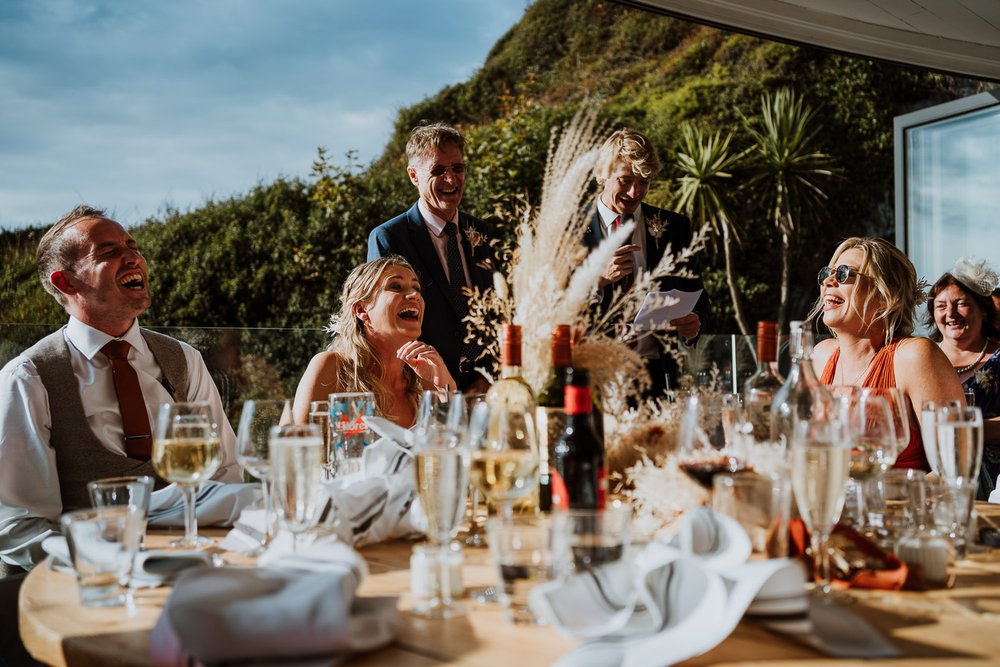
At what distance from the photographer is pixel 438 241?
12.2 feet

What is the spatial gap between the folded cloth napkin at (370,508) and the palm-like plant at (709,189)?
9121 millimetres

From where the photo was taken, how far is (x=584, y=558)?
974mm

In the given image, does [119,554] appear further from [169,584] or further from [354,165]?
[354,165]

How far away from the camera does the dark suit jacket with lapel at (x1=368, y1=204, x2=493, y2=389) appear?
3572mm

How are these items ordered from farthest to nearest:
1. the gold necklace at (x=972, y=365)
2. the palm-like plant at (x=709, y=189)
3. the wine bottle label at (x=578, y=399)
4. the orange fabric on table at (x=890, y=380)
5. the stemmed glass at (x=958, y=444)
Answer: the palm-like plant at (x=709, y=189), the gold necklace at (x=972, y=365), the orange fabric on table at (x=890, y=380), the stemmed glass at (x=958, y=444), the wine bottle label at (x=578, y=399)

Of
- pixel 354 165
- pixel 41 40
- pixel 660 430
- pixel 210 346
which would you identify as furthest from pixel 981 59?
pixel 41 40

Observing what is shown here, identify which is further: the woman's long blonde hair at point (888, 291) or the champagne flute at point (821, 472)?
the woman's long blonde hair at point (888, 291)

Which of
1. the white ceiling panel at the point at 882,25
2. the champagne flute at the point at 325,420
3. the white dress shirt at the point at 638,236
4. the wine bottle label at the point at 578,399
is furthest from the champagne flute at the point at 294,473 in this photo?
the white ceiling panel at the point at 882,25

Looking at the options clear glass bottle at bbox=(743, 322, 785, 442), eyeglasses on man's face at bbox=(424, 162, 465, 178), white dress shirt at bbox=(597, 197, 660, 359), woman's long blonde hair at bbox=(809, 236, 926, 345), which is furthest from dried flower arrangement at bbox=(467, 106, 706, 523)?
eyeglasses on man's face at bbox=(424, 162, 465, 178)

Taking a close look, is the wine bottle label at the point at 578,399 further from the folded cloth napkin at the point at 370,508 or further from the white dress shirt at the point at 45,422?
the white dress shirt at the point at 45,422

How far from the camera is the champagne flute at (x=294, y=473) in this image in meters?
1.22

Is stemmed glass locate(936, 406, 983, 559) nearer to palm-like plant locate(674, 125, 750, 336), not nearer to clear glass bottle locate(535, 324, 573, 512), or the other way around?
clear glass bottle locate(535, 324, 573, 512)

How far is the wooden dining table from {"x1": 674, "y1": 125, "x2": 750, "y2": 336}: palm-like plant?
9.37 m

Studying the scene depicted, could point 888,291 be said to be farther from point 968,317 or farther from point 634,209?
point 968,317
